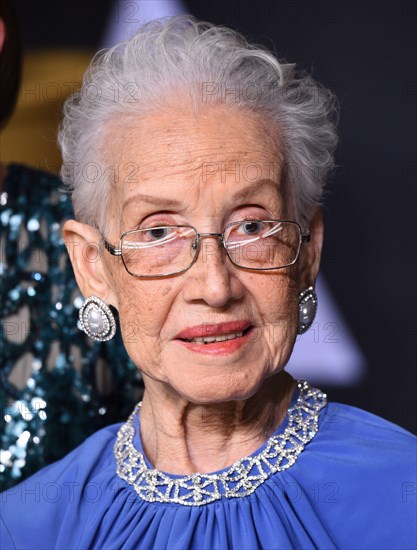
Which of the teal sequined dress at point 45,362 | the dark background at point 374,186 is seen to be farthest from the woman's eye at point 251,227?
the dark background at point 374,186

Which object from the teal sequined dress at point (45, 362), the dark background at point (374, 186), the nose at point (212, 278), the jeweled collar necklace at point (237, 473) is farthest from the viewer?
the dark background at point (374, 186)

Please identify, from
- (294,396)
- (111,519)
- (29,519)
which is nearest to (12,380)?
(29,519)

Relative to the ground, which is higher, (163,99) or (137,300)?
(163,99)

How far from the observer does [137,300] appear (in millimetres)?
1588

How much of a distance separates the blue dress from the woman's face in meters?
0.17

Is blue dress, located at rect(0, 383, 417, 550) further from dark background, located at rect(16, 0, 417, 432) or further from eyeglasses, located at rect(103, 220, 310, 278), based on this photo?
dark background, located at rect(16, 0, 417, 432)

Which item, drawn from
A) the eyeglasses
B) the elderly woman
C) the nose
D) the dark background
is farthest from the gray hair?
the dark background

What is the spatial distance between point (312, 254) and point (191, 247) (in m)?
0.34

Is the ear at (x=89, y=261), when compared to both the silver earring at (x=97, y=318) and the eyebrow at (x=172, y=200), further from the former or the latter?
the eyebrow at (x=172, y=200)

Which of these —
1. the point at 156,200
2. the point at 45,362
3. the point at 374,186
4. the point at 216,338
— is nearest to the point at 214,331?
the point at 216,338

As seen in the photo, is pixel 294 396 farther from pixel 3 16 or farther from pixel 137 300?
pixel 3 16

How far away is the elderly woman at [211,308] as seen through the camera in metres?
1.53

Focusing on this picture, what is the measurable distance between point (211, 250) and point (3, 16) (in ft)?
5.21

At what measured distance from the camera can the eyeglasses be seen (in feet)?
5.04
